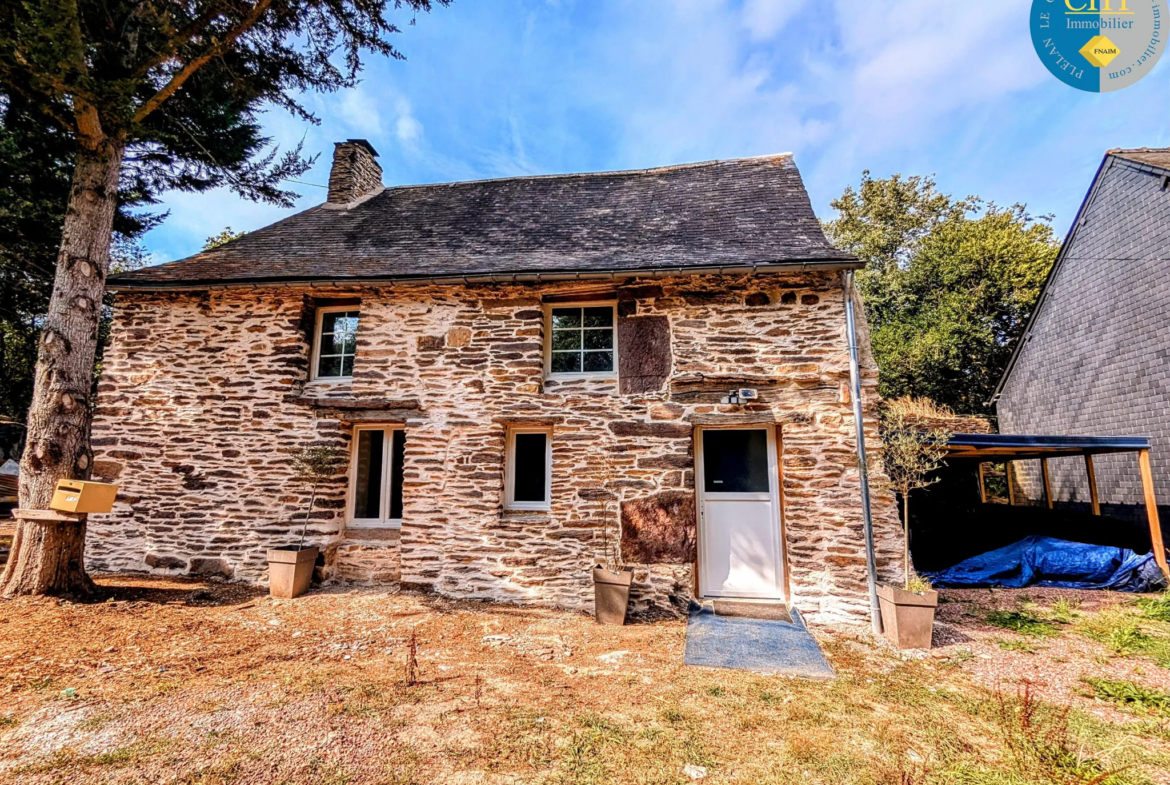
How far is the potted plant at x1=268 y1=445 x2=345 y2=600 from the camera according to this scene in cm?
584

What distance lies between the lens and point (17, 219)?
9039 millimetres

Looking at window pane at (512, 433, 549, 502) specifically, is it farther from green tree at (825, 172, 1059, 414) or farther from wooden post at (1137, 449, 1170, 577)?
green tree at (825, 172, 1059, 414)

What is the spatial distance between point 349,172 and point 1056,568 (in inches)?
539

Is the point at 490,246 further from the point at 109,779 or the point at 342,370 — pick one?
the point at 109,779

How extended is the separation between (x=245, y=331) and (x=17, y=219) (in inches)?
256

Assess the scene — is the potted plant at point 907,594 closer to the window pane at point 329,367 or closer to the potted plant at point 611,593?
the potted plant at point 611,593

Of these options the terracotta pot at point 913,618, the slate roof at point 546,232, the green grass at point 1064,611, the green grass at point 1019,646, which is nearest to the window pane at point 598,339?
the slate roof at point 546,232

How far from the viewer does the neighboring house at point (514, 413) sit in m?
5.74

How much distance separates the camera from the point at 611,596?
17.7 feet

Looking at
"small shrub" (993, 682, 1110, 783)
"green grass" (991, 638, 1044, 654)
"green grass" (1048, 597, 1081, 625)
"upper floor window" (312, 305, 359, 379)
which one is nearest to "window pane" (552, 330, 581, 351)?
"upper floor window" (312, 305, 359, 379)

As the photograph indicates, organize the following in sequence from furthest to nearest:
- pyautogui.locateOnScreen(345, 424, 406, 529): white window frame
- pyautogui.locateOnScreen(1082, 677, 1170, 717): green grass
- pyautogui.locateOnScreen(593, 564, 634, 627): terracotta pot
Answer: pyautogui.locateOnScreen(345, 424, 406, 529): white window frame, pyautogui.locateOnScreen(593, 564, 634, 627): terracotta pot, pyautogui.locateOnScreen(1082, 677, 1170, 717): green grass

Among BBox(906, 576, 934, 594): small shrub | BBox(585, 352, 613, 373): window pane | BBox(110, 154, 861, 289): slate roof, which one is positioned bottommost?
BBox(906, 576, 934, 594): small shrub

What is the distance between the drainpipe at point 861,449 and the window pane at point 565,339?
322cm

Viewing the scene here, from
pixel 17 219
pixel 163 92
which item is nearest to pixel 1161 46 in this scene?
pixel 163 92
